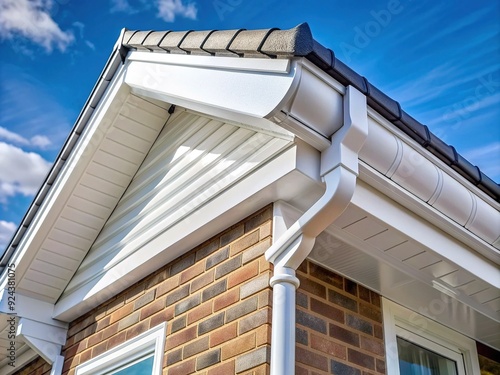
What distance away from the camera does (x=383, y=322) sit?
316cm

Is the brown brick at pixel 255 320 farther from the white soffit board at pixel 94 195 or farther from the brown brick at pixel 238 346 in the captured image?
the white soffit board at pixel 94 195

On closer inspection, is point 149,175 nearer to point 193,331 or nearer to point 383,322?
point 193,331

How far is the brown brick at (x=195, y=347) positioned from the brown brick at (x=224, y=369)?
0.15m

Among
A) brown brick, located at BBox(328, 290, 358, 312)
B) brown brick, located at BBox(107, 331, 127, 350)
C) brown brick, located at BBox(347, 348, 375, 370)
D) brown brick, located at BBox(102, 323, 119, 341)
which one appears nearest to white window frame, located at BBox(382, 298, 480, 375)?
brown brick, located at BBox(347, 348, 375, 370)

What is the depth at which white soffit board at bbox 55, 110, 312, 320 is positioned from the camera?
2840 mm

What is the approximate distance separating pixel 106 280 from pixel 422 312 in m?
2.10

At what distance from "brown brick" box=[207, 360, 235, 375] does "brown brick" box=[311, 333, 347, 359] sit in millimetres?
387

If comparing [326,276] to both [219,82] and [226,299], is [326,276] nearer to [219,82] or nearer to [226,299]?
[226,299]

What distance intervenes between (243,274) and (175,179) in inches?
41.0

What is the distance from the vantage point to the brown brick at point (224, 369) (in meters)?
2.57

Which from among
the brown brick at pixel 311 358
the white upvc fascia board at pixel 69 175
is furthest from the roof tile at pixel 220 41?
the brown brick at pixel 311 358

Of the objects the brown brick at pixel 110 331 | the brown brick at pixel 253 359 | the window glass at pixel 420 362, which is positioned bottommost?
the brown brick at pixel 253 359

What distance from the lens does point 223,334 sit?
2.73m

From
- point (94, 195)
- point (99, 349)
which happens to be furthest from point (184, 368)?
point (94, 195)
